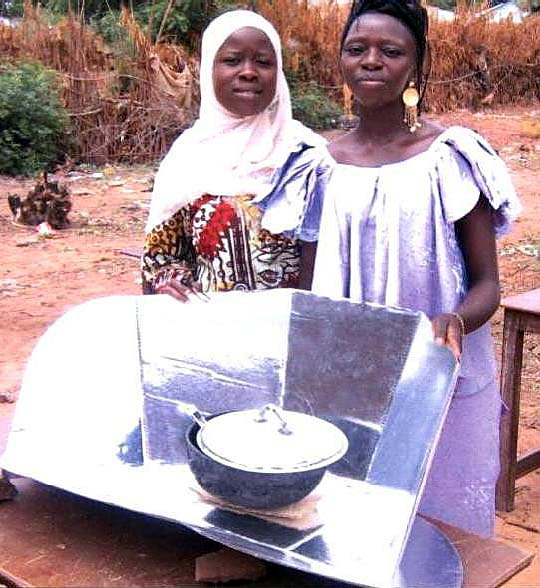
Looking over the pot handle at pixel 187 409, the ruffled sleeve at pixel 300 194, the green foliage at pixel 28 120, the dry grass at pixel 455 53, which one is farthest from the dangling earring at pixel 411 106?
the dry grass at pixel 455 53

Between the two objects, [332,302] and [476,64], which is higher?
[332,302]

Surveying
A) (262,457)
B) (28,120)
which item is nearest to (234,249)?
(262,457)

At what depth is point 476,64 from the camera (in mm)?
16188

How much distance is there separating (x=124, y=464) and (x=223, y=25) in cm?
109

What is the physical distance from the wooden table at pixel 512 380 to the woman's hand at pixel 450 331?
56.2 inches

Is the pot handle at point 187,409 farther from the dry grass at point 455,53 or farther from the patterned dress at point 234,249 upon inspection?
the dry grass at point 455,53

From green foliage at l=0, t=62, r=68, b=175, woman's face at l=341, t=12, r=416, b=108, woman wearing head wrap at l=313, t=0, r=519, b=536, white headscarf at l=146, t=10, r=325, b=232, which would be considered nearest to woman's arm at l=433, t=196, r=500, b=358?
woman wearing head wrap at l=313, t=0, r=519, b=536

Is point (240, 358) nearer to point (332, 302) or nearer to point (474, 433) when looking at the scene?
point (332, 302)

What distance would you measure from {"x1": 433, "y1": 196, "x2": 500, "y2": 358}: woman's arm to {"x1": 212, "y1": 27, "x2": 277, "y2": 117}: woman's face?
61 cm

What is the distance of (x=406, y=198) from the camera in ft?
5.66

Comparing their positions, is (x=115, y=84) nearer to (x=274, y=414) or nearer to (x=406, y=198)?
(x=406, y=198)

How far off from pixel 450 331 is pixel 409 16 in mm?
612

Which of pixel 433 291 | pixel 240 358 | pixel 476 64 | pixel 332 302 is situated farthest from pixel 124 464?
pixel 476 64

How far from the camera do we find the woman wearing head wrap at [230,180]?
6.83 ft
